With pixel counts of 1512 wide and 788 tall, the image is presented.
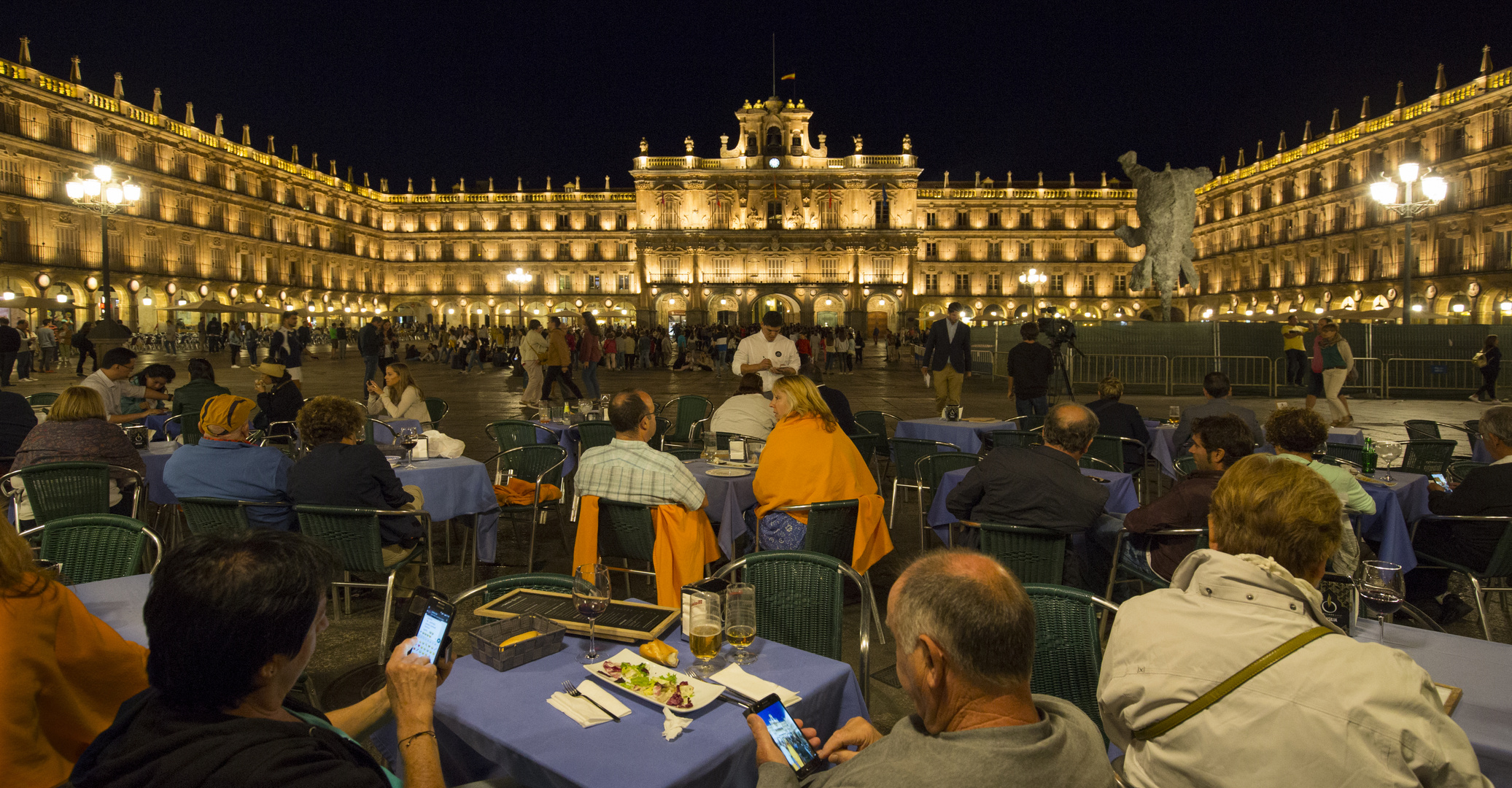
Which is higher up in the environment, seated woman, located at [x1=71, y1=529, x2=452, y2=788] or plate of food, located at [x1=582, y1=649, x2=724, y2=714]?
seated woman, located at [x1=71, y1=529, x2=452, y2=788]

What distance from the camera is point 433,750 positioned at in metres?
1.50

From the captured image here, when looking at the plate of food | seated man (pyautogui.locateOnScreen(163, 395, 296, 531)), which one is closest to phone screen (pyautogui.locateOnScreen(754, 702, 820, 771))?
the plate of food

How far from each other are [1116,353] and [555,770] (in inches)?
608

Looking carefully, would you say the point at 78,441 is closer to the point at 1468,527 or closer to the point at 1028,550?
the point at 1028,550

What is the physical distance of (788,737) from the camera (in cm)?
153

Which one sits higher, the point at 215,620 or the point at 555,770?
the point at 215,620

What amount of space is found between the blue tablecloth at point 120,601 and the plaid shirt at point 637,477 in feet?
5.04

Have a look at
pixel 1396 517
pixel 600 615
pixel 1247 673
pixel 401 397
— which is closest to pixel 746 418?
pixel 401 397

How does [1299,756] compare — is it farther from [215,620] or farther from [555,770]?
[215,620]

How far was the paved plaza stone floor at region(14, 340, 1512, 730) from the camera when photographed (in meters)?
3.59

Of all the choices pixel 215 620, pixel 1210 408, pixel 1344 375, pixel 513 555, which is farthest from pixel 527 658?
pixel 1344 375

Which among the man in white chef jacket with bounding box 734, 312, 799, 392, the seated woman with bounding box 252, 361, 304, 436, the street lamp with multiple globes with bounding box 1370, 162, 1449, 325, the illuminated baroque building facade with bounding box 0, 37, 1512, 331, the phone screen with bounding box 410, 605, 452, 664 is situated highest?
the illuminated baroque building facade with bounding box 0, 37, 1512, 331

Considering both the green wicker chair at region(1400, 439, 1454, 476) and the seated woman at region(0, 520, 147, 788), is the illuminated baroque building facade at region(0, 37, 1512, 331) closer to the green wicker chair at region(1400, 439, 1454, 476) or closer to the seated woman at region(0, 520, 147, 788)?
the green wicker chair at region(1400, 439, 1454, 476)

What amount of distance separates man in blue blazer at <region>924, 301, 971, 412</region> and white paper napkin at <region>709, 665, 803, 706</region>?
285 inches
